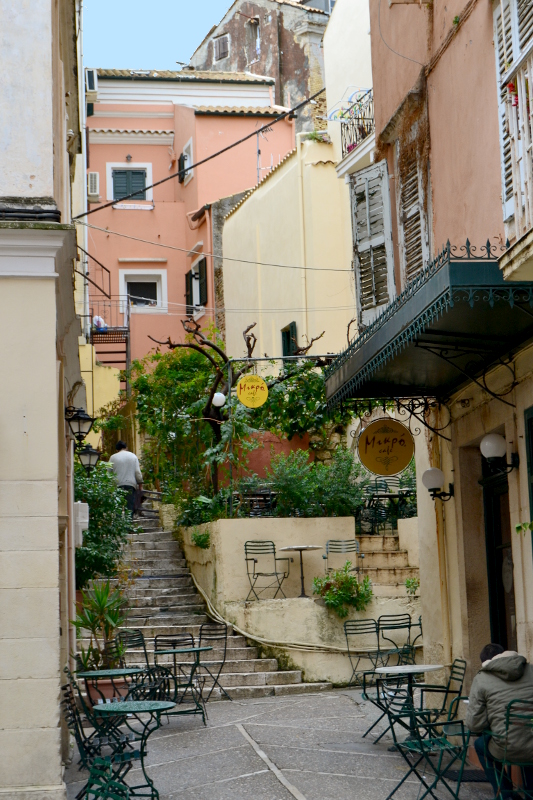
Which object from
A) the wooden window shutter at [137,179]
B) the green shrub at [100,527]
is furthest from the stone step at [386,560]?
the wooden window shutter at [137,179]

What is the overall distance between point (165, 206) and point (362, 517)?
17294mm

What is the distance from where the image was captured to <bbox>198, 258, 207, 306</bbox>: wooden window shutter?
1244 inches

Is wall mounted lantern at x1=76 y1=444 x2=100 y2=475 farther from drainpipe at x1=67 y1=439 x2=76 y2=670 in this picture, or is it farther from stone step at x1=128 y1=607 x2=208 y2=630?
stone step at x1=128 y1=607 x2=208 y2=630

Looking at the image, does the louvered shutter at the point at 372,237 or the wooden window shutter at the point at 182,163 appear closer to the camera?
the louvered shutter at the point at 372,237

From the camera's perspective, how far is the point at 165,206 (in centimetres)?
3341

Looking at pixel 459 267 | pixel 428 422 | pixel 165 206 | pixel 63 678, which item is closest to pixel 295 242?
pixel 165 206

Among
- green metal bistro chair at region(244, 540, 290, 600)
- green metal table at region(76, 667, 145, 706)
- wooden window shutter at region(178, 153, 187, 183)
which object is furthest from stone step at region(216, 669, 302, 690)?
wooden window shutter at region(178, 153, 187, 183)

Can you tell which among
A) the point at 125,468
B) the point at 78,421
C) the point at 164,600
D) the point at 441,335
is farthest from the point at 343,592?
the point at 441,335

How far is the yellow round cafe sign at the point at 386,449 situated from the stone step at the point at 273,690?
15.0ft

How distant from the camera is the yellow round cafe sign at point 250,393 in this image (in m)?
17.9

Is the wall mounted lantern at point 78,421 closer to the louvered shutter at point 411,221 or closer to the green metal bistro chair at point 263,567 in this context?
the louvered shutter at point 411,221

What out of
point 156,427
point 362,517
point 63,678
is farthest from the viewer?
point 156,427

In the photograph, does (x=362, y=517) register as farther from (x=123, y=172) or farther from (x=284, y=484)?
(x=123, y=172)

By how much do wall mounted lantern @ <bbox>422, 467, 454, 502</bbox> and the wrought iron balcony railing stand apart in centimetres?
983
